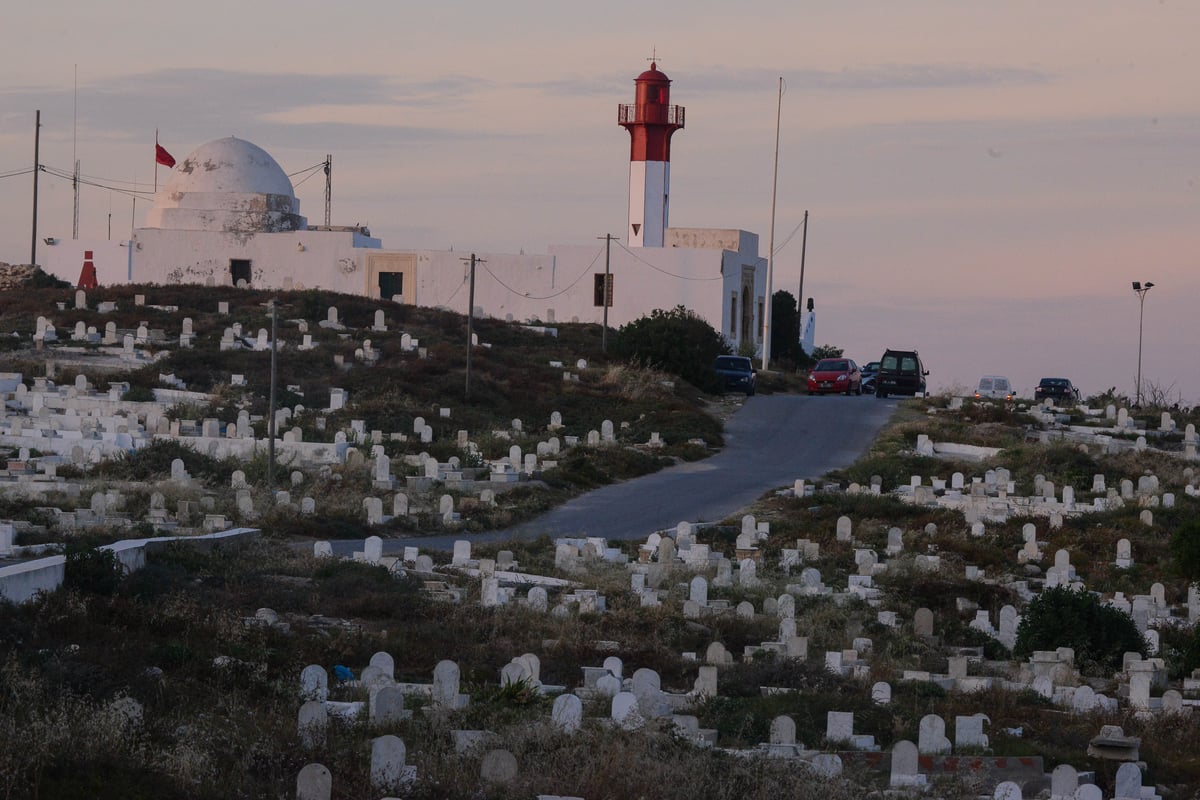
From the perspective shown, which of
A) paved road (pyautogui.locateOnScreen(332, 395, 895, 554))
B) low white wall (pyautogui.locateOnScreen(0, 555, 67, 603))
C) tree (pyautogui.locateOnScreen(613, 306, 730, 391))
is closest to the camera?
low white wall (pyautogui.locateOnScreen(0, 555, 67, 603))

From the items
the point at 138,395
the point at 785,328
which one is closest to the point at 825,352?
the point at 785,328

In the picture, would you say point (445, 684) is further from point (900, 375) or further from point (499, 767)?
point (900, 375)

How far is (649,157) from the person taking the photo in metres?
54.7

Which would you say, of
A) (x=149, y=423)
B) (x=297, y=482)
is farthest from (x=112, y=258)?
(x=297, y=482)

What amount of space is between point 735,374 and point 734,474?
14313 millimetres

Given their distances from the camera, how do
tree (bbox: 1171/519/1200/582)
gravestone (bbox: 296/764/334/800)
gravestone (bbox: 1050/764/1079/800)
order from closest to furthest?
gravestone (bbox: 296/764/334/800)
gravestone (bbox: 1050/764/1079/800)
tree (bbox: 1171/519/1200/582)

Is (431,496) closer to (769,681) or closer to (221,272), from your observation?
(769,681)

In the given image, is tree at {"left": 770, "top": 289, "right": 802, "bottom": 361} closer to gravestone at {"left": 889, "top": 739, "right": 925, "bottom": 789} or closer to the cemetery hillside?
the cemetery hillside

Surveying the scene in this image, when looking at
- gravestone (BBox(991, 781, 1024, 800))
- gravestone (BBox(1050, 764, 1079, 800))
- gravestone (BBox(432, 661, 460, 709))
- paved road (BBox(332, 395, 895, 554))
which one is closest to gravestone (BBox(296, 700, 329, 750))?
gravestone (BBox(432, 661, 460, 709))

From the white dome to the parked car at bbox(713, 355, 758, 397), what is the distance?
60.4 ft

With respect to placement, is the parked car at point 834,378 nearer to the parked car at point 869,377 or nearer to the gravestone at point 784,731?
the parked car at point 869,377

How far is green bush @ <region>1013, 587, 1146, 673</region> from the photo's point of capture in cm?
1401

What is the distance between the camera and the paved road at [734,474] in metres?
22.4

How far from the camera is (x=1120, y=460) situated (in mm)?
28906
